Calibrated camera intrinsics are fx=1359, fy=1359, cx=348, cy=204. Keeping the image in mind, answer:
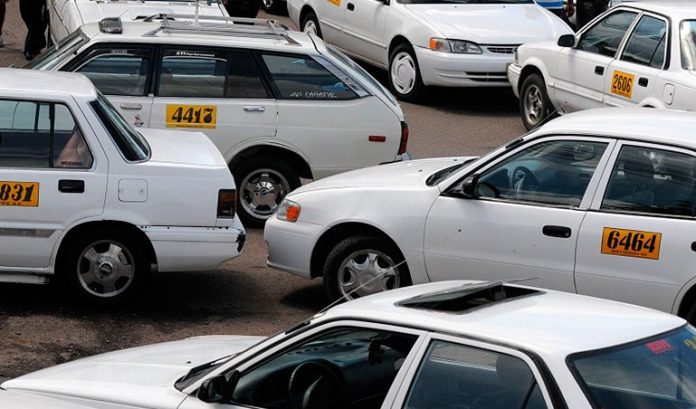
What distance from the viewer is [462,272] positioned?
339 inches

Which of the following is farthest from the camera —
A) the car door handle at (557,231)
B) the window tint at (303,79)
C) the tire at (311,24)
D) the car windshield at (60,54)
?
the tire at (311,24)

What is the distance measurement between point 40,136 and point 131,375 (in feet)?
12.0

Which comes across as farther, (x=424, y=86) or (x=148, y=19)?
(x=424, y=86)

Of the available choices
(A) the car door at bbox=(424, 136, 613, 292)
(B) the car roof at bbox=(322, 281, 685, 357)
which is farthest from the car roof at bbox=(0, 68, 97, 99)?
(B) the car roof at bbox=(322, 281, 685, 357)

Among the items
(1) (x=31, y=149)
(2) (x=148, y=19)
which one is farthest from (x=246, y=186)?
(1) (x=31, y=149)

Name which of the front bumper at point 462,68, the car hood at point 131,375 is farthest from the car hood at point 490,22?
the car hood at point 131,375

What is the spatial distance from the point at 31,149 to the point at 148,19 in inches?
160

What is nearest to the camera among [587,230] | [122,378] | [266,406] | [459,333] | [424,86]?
[459,333]

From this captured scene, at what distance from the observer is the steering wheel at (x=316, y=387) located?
512 cm

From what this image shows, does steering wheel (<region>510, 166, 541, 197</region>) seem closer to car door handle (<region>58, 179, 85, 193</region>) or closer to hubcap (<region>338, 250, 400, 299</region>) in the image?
hubcap (<region>338, 250, 400, 299</region>)

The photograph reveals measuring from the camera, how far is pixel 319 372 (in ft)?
17.0

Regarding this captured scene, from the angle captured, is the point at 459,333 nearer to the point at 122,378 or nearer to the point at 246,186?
the point at 122,378

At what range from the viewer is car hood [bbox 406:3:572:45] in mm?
16094

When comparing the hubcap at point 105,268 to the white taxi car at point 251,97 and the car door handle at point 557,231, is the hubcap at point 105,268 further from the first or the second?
the car door handle at point 557,231
